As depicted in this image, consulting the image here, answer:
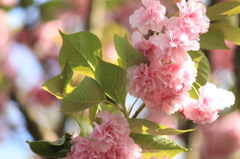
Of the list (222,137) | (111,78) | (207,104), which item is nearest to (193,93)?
(207,104)

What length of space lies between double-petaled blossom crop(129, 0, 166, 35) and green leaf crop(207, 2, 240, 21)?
95mm

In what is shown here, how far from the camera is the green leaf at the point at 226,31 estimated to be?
89 centimetres

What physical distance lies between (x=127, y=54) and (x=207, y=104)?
15 centimetres

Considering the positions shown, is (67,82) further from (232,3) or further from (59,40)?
(59,40)

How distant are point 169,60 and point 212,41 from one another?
128mm

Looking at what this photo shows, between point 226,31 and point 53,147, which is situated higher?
point 226,31

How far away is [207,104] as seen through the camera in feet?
2.75

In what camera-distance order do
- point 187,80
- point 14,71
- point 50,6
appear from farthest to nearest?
point 14,71, point 50,6, point 187,80

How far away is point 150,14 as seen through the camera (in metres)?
0.82

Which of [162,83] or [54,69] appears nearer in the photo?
[162,83]

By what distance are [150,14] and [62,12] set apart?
2861 millimetres

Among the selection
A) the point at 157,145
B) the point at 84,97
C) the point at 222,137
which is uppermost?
the point at 84,97

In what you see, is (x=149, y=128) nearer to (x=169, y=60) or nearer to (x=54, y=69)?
(x=169, y=60)

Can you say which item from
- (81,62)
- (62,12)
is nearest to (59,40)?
(62,12)
